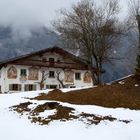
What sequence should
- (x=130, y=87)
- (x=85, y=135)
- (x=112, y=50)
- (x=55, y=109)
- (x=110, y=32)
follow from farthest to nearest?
1. (x=112, y=50)
2. (x=110, y=32)
3. (x=130, y=87)
4. (x=55, y=109)
5. (x=85, y=135)

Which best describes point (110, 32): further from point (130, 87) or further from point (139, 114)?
point (139, 114)

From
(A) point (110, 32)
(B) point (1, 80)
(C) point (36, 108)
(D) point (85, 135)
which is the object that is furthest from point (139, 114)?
(B) point (1, 80)

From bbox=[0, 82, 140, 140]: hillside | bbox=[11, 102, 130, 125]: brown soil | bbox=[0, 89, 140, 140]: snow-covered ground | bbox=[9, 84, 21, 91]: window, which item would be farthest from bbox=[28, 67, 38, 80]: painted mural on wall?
bbox=[0, 89, 140, 140]: snow-covered ground

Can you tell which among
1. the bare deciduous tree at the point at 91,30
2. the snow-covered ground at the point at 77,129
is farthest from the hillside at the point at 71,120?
the bare deciduous tree at the point at 91,30

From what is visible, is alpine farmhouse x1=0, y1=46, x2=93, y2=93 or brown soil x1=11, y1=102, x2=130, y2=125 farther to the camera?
alpine farmhouse x1=0, y1=46, x2=93, y2=93

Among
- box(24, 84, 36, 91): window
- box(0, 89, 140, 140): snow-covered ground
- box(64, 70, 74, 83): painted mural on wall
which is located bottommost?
box(0, 89, 140, 140): snow-covered ground

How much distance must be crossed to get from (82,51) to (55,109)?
37.0 metres

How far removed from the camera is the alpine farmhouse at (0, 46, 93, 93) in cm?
6631

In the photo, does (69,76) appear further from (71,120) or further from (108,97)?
(71,120)

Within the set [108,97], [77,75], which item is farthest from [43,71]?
[108,97]

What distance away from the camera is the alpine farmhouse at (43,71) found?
6631 centimetres

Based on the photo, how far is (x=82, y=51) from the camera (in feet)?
184

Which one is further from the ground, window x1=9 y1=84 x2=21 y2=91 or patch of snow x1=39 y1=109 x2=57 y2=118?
window x1=9 y1=84 x2=21 y2=91

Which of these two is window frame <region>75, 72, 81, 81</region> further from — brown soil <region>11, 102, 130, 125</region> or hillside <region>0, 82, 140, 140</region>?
brown soil <region>11, 102, 130, 125</region>
